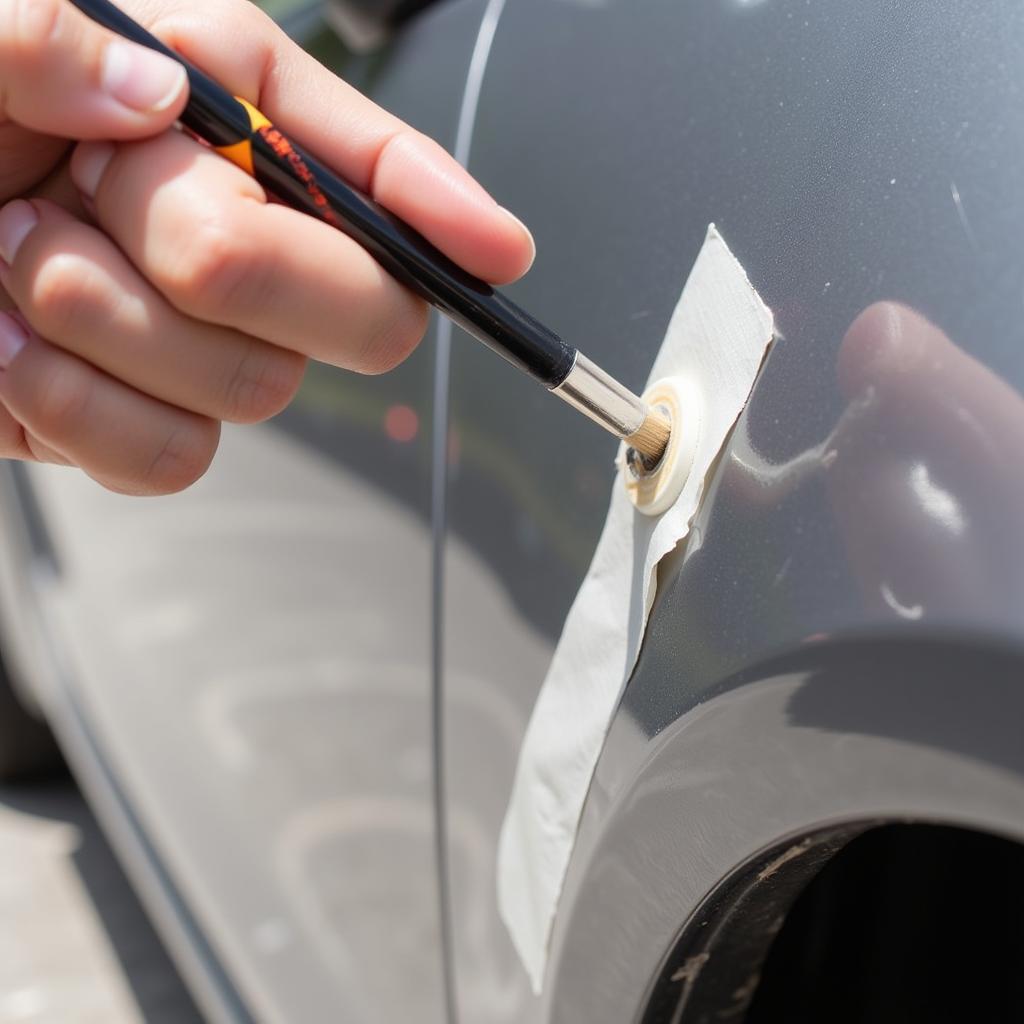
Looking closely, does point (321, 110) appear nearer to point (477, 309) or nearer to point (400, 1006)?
point (477, 309)

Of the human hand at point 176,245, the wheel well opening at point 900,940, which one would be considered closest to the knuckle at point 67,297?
the human hand at point 176,245

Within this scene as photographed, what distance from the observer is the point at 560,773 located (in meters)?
0.89

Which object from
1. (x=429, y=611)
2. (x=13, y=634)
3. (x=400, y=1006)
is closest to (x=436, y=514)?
(x=429, y=611)

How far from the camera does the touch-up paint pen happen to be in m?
0.67

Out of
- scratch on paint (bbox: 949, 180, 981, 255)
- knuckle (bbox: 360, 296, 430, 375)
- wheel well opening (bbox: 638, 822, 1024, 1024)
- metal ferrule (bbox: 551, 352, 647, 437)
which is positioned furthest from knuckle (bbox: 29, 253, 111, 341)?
wheel well opening (bbox: 638, 822, 1024, 1024)

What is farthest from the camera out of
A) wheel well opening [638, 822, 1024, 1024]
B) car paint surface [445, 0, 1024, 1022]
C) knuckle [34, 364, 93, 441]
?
wheel well opening [638, 822, 1024, 1024]

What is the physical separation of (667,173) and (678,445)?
203 millimetres

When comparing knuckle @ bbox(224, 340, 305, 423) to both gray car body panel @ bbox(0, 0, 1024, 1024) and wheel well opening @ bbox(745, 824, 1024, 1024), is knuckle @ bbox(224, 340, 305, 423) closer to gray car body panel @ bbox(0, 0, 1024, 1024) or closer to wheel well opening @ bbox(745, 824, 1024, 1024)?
gray car body panel @ bbox(0, 0, 1024, 1024)

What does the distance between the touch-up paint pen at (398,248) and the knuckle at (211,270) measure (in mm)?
72

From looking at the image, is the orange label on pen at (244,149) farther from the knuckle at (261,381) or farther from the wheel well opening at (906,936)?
the wheel well opening at (906,936)

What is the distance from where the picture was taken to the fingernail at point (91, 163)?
2.20 feet

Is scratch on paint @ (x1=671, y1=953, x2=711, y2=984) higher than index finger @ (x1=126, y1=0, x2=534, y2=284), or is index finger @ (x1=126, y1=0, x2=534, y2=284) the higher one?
index finger @ (x1=126, y1=0, x2=534, y2=284)

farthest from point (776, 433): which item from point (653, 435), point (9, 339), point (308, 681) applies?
point (308, 681)

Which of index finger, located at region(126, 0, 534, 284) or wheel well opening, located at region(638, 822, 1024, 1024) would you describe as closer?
index finger, located at region(126, 0, 534, 284)
